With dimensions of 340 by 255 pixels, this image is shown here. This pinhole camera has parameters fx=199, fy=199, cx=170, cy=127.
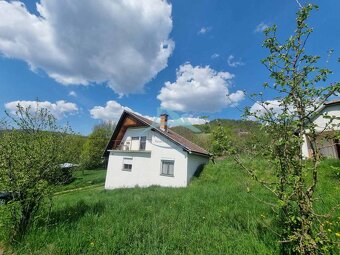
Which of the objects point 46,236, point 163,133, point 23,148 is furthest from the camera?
point 163,133

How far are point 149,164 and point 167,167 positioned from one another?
Answer: 6.59 feet

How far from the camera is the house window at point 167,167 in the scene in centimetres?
1786

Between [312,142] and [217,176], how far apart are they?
1398cm

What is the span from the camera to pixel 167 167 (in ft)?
59.5

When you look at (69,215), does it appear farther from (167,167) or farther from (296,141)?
(167,167)

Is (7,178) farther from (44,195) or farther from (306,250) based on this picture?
(306,250)

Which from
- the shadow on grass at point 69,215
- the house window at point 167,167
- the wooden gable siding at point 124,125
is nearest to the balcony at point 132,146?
the wooden gable siding at point 124,125

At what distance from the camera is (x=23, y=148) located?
17.9 feet

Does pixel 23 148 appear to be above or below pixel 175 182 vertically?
above

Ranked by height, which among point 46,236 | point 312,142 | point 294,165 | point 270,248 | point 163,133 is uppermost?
point 163,133

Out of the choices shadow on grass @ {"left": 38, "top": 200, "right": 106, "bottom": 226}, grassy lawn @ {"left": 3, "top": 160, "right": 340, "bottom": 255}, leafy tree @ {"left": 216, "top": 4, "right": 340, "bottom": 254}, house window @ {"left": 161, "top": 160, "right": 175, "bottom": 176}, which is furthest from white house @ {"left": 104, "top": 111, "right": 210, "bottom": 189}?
leafy tree @ {"left": 216, "top": 4, "right": 340, "bottom": 254}

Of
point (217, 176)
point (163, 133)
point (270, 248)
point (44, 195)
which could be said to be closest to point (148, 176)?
point (163, 133)

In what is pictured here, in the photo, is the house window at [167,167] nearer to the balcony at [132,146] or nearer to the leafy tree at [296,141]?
the balcony at [132,146]

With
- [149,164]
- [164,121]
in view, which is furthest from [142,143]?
[164,121]
